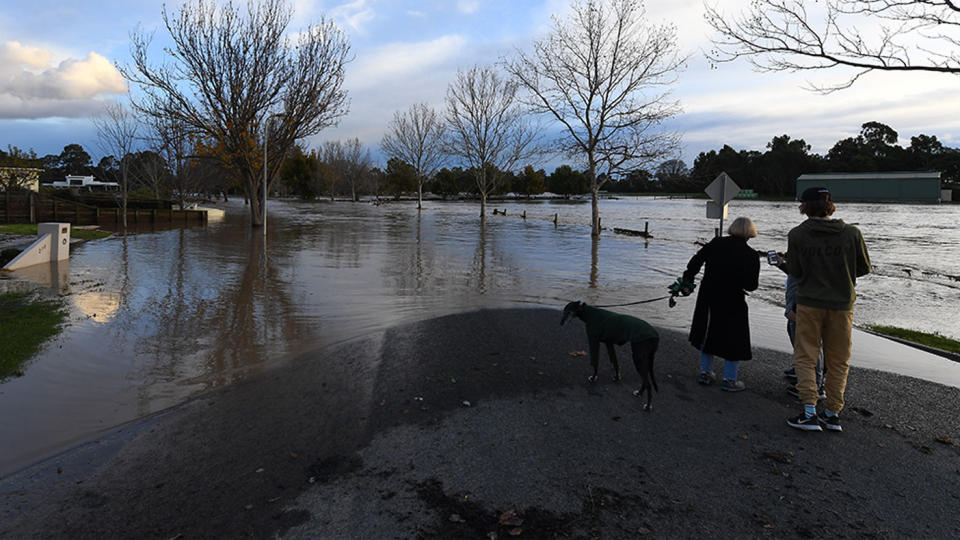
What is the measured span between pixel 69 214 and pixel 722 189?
3154 centimetres

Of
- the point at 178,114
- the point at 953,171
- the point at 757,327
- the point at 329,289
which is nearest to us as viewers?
the point at 757,327

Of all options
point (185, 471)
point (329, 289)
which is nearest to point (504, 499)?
point (185, 471)

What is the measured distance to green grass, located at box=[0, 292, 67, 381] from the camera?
6537 mm

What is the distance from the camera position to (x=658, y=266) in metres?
19.1

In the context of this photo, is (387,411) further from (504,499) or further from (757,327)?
(757,327)

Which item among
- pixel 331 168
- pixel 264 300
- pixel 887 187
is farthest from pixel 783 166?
pixel 264 300

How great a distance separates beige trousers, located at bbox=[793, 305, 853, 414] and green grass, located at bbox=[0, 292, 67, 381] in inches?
325

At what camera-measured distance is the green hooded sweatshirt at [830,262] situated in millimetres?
4375

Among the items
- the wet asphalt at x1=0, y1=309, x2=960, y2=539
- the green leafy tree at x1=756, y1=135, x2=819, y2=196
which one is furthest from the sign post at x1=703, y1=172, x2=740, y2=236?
the green leafy tree at x1=756, y1=135, x2=819, y2=196

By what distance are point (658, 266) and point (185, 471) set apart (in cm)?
1739

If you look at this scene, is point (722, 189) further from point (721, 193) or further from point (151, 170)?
point (151, 170)

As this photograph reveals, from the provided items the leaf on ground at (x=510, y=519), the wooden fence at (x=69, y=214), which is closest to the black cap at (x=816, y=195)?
the leaf on ground at (x=510, y=519)

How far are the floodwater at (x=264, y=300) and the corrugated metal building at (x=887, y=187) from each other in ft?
324

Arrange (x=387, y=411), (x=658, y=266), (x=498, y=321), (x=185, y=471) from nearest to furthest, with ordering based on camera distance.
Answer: (x=185, y=471), (x=387, y=411), (x=498, y=321), (x=658, y=266)
